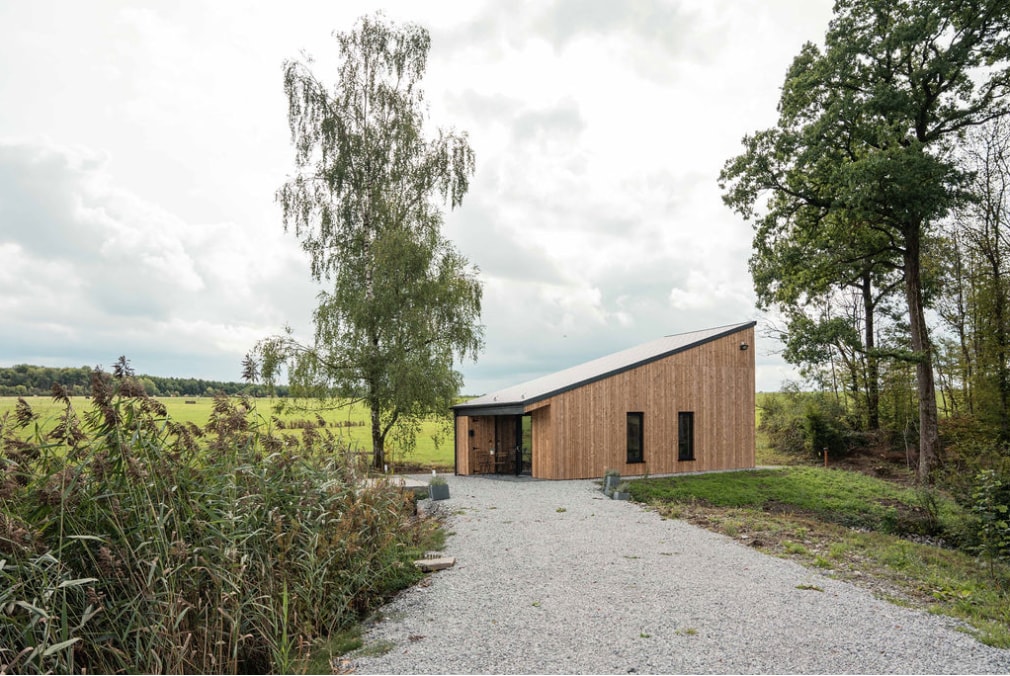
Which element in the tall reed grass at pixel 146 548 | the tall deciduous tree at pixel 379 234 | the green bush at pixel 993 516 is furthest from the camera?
the tall deciduous tree at pixel 379 234

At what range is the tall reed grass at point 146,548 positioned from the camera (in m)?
3.56

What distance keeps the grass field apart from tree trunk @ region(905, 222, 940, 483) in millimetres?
12497

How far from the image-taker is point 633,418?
15703mm

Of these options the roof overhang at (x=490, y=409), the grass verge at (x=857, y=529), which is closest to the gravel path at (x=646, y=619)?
the grass verge at (x=857, y=529)

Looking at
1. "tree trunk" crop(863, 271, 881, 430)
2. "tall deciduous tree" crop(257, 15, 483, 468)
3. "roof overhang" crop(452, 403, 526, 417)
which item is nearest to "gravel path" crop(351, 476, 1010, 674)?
"roof overhang" crop(452, 403, 526, 417)

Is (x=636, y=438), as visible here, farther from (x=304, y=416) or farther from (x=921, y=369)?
(x=304, y=416)

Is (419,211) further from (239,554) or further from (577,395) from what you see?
(239,554)

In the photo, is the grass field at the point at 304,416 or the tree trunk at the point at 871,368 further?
the tree trunk at the point at 871,368

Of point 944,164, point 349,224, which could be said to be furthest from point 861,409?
point 349,224

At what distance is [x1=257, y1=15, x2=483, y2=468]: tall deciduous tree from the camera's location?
634 inches

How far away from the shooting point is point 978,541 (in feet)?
28.9

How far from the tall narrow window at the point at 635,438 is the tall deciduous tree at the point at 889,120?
6399 millimetres

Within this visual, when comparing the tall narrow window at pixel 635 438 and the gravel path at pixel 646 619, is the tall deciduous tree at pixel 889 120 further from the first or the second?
the gravel path at pixel 646 619

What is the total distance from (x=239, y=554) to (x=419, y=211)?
13706mm
